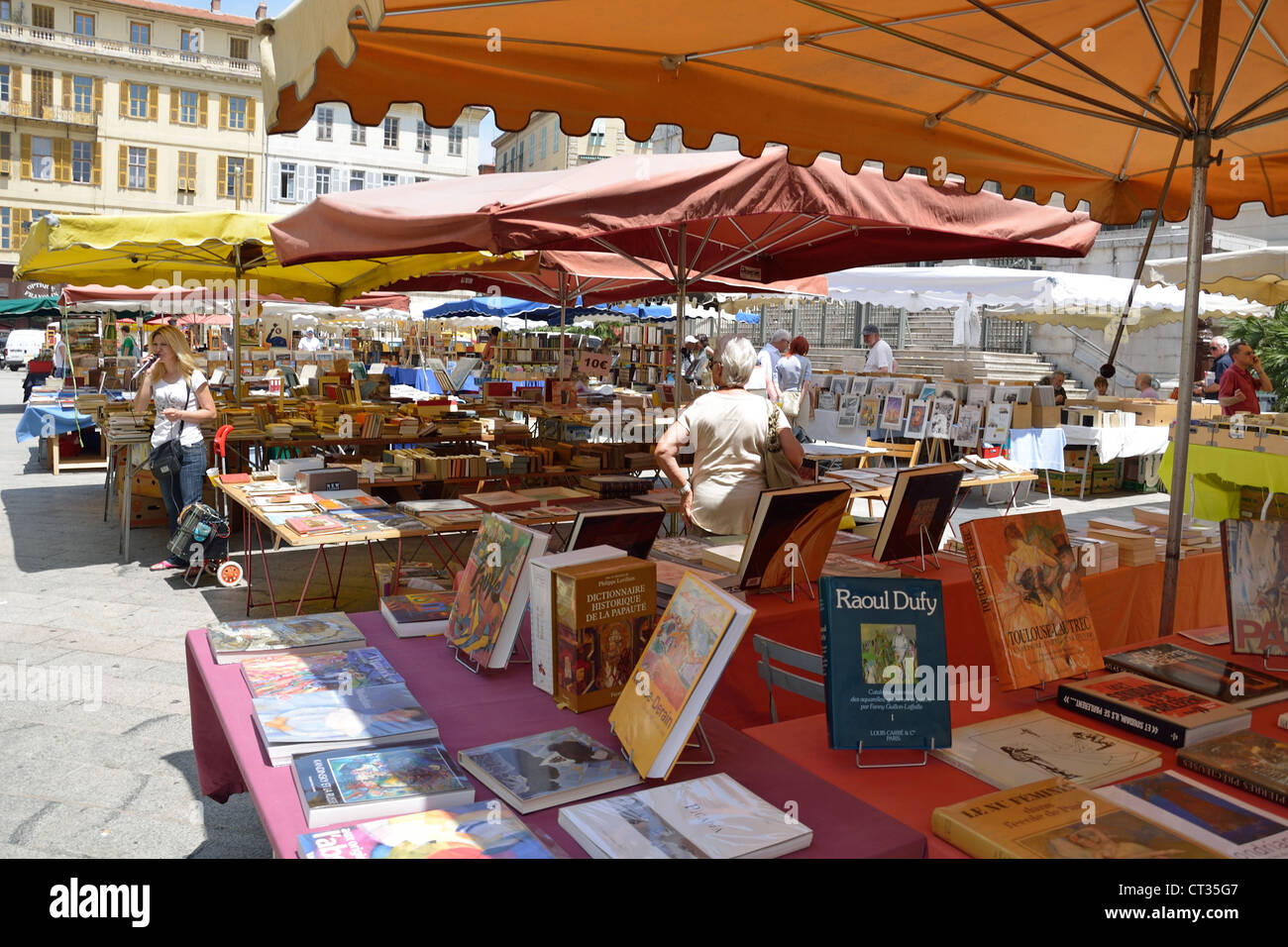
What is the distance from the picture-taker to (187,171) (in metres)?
46.4

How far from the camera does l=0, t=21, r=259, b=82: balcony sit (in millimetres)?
45156

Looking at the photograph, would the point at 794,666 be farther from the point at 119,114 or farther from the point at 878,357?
the point at 119,114

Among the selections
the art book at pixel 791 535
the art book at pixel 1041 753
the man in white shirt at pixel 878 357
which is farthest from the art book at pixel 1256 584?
the man in white shirt at pixel 878 357

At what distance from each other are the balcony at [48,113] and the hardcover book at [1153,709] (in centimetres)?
5287

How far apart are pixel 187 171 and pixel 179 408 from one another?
148ft

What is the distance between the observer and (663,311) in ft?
77.7

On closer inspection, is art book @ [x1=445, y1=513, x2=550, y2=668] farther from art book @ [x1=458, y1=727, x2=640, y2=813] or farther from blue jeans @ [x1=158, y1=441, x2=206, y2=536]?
blue jeans @ [x1=158, y1=441, x2=206, y2=536]

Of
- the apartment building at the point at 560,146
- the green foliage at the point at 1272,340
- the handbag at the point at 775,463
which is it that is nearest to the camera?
the handbag at the point at 775,463

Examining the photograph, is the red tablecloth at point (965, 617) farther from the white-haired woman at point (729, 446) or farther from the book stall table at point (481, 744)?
the white-haired woman at point (729, 446)

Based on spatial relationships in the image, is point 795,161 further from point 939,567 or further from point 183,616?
point 183,616

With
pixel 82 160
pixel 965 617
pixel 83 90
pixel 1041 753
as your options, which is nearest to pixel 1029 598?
pixel 1041 753

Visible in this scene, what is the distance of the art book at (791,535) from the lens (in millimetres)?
3193

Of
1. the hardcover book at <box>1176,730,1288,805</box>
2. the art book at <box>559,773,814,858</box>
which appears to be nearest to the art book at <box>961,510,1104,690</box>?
the hardcover book at <box>1176,730,1288,805</box>
